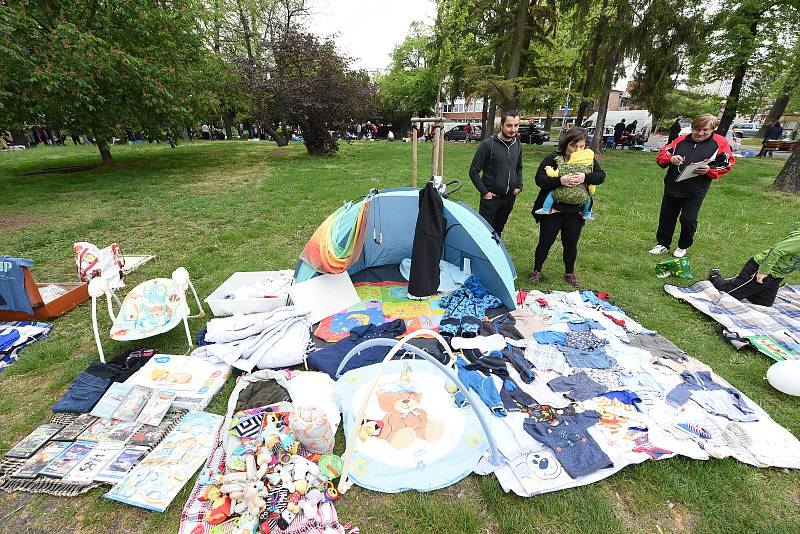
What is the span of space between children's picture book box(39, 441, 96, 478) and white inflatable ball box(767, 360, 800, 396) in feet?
15.7

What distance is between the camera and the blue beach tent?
3917mm

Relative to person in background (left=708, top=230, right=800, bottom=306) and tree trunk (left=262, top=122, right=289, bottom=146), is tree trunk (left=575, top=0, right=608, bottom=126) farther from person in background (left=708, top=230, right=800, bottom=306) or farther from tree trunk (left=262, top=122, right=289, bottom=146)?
tree trunk (left=262, top=122, right=289, bottom=146)

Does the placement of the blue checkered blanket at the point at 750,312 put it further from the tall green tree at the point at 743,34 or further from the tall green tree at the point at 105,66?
the tall green tree at the point at 743,34

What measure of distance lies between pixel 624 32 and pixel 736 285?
11928 millimetres

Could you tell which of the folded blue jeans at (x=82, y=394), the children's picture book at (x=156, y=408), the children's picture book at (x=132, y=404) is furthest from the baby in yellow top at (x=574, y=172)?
the folded blue jeans at (x=82, y=394)

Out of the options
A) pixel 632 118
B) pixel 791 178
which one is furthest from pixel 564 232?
pixel 632 118

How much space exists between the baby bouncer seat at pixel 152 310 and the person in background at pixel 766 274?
5.45 m

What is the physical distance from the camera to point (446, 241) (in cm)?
474

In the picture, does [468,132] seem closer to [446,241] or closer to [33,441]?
[446,241]

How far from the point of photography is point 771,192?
28.0ft

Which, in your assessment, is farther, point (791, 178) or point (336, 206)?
point (791, 178)

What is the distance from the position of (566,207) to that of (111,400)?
447 centimetres

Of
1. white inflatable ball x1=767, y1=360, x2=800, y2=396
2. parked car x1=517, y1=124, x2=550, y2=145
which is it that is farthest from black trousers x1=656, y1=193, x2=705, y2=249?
parked car x1=517, y1=124, x2=550, y2=145

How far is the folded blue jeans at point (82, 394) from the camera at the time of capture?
2.67 metres
